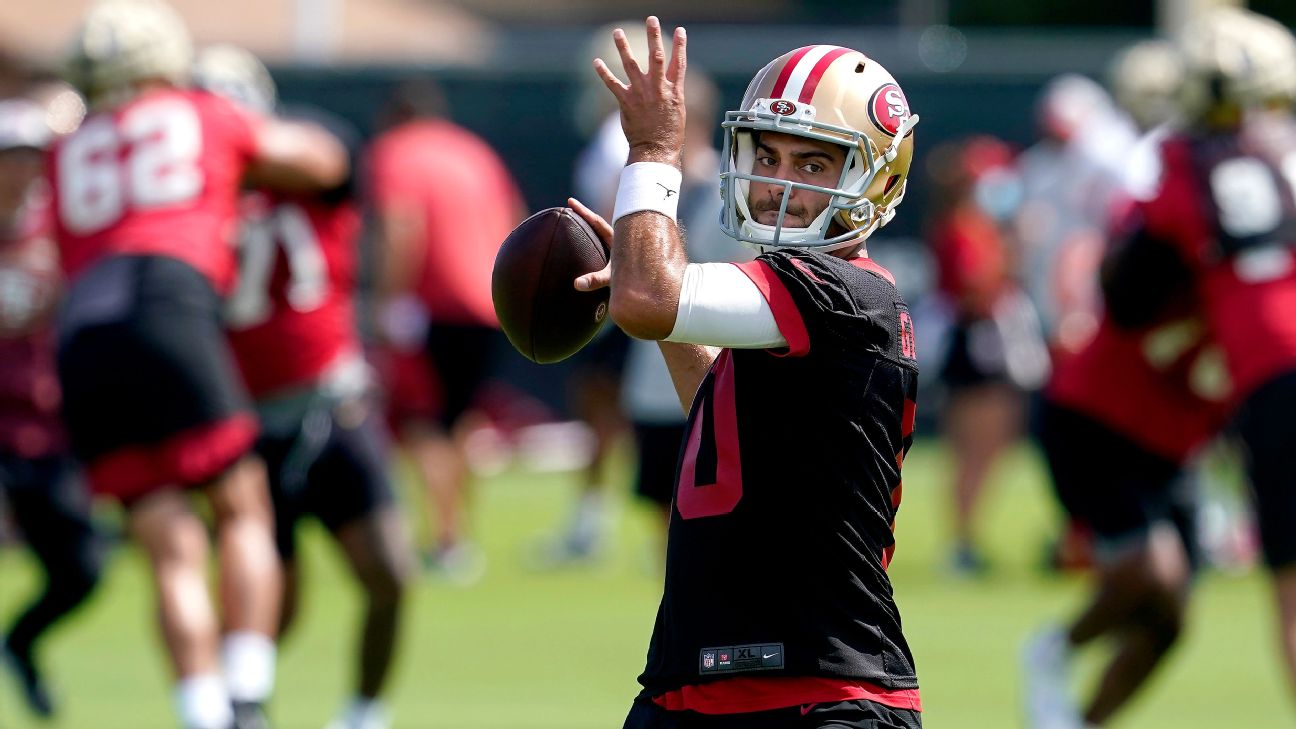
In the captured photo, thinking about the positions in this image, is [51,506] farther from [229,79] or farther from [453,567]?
A: [453,567]

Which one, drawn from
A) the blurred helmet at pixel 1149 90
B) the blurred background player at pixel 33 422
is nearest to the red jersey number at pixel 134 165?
the blurred background player at pixel 33 422

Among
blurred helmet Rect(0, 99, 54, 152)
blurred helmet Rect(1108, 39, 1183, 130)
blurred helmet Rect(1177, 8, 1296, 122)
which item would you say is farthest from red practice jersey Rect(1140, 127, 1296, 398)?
blurred helmet Rect(0, 99, 54, 152)

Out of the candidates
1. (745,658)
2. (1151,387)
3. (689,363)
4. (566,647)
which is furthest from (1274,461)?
(566,647)

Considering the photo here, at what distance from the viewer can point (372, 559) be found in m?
6.61

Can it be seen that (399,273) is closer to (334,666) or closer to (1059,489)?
(334,666)

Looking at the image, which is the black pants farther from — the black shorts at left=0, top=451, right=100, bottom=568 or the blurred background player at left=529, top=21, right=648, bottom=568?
the blurred background player at left=529, top=21, right=648, bottom=568

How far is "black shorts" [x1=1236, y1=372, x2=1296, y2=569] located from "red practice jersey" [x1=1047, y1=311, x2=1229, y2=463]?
23.7 inches

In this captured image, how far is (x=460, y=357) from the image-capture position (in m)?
11.7

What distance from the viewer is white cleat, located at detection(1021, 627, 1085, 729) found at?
6.69m

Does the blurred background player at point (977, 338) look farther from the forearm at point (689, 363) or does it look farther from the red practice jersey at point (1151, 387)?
the forearm at point (689, 363)

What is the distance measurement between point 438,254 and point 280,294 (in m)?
4.99

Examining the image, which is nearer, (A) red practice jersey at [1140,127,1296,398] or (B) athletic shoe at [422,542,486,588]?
(A) red practice jersey at [1140,127,1296,398]

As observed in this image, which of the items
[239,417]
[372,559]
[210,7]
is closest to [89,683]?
[372,559]

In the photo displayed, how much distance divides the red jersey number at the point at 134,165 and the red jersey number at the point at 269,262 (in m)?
0.68
